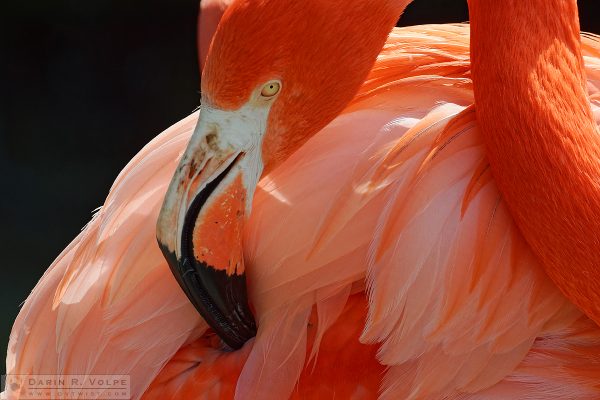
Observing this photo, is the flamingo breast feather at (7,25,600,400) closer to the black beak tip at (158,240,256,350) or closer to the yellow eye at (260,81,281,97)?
the black beak tip at (158,240,256,350)

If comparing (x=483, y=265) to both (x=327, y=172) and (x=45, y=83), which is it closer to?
(x=327, y=172)

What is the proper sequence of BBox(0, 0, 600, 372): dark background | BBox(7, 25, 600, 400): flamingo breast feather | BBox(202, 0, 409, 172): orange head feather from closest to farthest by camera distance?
1. BBox(202, 0, 409, 172): orange head feather
2. BBox(7, 25, 600, 400): flamingo breast feather
3. BBox(0, 0, 600, 372): dark background

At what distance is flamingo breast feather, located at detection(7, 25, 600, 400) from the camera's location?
1742 mm

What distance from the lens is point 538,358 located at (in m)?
1.78

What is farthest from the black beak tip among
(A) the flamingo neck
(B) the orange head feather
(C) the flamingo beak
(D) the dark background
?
(D) the dark background

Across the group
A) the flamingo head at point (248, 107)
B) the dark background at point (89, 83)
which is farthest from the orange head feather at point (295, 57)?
the dark background at point (89, 83)

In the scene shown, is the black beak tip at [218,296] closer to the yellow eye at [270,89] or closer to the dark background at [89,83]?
the yellow eye at [270,89]

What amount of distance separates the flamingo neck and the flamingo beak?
426 millimetres

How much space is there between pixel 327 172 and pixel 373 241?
170 millimetres

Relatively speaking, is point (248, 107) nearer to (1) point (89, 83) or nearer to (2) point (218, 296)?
(2) point (218, 296)

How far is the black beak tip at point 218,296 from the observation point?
1701 mm

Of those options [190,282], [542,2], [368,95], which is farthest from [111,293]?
[542,2]

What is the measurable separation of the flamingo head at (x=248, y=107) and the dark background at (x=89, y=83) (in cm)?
262

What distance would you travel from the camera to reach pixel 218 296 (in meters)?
1.75
